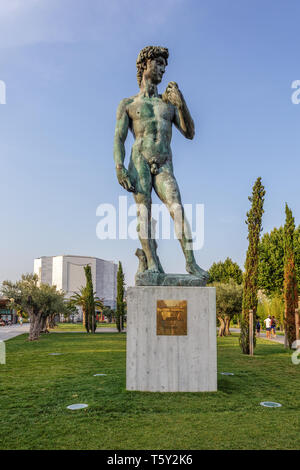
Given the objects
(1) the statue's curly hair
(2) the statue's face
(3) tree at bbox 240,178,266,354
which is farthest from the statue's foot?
(3) tree at bbox 240,178,266,354

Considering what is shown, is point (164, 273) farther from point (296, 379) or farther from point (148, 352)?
point (296, 379)

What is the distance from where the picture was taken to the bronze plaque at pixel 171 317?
5.18 meters

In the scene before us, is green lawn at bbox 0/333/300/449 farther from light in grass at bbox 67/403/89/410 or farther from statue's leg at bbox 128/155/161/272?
statue's leg at bbox 128/155/161/272

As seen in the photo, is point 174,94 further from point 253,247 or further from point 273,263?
point 273,263

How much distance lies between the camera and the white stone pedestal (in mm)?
5129

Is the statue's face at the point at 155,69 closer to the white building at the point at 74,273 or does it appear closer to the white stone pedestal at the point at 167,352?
the white stone pedestal at the point at 167,352

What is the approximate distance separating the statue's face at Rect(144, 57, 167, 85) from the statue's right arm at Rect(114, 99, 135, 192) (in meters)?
0.53

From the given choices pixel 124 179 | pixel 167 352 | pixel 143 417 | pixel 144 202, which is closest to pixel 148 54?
pixel 124 179

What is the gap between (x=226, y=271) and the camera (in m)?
40.0

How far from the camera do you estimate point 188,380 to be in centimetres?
513

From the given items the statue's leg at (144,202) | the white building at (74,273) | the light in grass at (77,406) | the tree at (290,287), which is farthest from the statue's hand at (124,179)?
the white building at (74,273)

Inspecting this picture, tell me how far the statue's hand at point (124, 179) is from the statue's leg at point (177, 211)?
0.42m

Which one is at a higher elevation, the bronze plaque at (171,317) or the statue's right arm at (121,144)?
the statue's right arm at (121,144)
